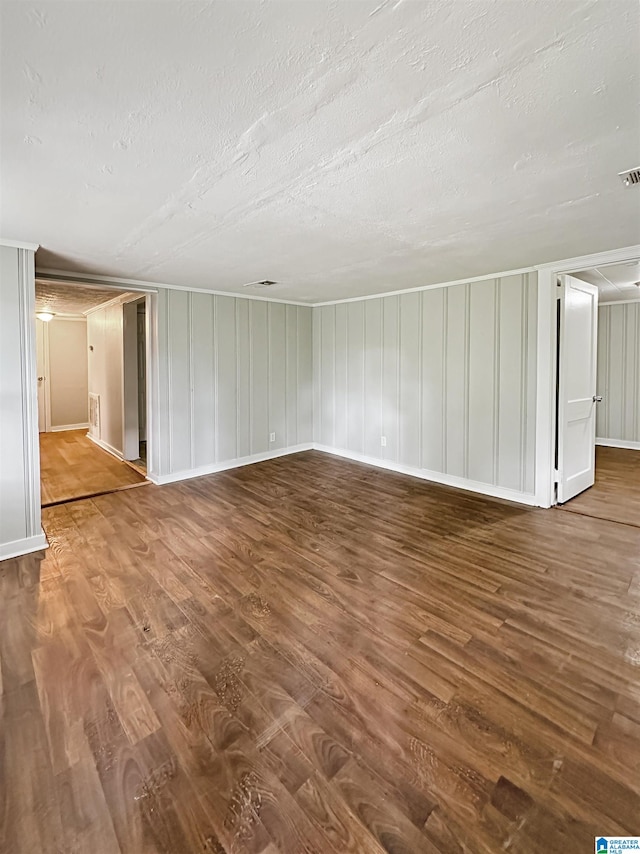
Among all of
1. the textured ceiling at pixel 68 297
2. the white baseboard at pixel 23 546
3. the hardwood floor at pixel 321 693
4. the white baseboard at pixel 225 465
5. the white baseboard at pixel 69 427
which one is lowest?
the hardwood floor at pixel 321 693

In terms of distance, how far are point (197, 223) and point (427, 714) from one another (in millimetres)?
3027

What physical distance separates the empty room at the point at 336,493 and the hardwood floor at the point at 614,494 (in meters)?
0.08

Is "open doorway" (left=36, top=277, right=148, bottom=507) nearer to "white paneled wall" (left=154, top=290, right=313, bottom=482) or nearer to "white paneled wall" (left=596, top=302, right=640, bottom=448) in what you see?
"white paneled wall" (left=154, top=290, right=313, bottom=482)

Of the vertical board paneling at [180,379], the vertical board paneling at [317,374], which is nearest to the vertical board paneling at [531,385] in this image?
the vertical board paneling at [317,374]

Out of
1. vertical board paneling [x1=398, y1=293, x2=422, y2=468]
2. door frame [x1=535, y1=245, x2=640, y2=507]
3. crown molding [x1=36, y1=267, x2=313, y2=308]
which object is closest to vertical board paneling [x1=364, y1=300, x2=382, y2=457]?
vertical board paneling [x1=398, y1=293, x2=422, y2=468]

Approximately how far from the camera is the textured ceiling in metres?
5.05

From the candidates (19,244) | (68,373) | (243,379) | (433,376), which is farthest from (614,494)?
(68,373)

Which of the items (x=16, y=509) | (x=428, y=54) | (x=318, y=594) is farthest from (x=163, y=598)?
(x=428, y=54)

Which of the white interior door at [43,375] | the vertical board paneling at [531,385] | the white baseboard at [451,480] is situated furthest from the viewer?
the white interior door at [43,375]

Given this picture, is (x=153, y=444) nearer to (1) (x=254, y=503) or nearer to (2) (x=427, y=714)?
(1) (x=254, y=503)

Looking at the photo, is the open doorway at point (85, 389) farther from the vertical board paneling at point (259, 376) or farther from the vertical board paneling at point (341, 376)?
the vertical board paneling at point (341, 376)

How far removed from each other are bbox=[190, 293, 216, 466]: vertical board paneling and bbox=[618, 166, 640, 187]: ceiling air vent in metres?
4.35

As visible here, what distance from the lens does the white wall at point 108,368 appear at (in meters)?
6.16

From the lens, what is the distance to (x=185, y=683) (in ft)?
5.91
